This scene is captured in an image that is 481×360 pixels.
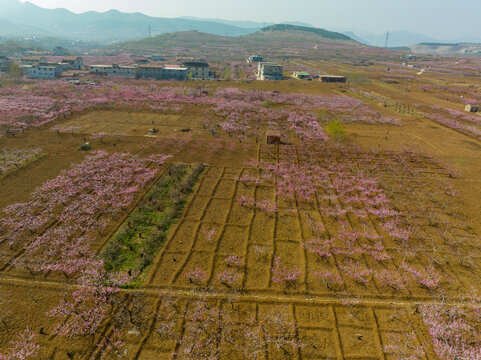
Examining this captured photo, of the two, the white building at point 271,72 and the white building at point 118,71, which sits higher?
the white building at point 271,72

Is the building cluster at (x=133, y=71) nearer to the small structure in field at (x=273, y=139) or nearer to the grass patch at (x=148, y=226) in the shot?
the small structure in field at (x=273, y=139)

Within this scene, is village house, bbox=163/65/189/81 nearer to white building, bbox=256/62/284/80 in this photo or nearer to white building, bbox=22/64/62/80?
white building, bbox=256/62/284/80

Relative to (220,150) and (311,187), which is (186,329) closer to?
(311,187)

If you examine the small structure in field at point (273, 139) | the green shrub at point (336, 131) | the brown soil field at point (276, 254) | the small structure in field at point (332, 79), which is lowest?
the brown soil field at point (276, 254)

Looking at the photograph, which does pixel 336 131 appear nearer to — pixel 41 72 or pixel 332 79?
pixel 332 79

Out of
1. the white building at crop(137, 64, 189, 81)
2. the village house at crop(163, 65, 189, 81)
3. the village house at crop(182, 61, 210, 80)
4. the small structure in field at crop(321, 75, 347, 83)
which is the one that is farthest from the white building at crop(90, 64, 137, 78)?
the small structure in field at crop(321, 75, 347, 83)

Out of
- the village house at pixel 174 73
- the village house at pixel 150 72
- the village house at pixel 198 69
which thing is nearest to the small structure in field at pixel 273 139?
the village house at pixel 174 73
